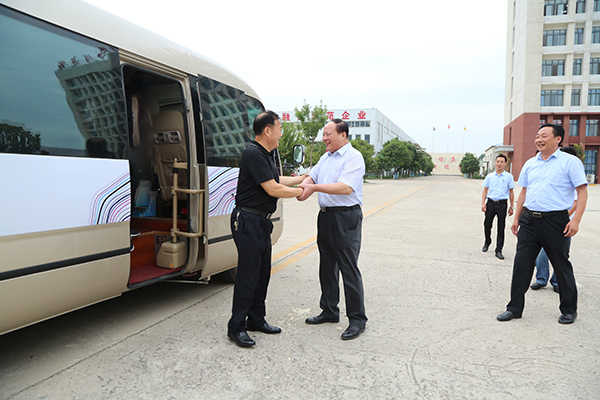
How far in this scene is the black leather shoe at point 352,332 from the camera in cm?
366

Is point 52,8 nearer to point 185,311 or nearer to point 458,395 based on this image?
point 185,311

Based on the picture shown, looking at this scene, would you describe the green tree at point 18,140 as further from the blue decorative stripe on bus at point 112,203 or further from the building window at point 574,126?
the building window at point 574,126

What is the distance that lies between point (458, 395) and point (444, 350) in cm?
72

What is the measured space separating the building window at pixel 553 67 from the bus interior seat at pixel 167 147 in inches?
2087

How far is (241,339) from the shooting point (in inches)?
137

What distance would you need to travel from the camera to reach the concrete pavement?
9.30 feet

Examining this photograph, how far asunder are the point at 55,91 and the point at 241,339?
238 cm

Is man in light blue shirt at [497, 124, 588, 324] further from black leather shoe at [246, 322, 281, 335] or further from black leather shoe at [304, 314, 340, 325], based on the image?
black leather shoe at [246, 322, 281, 335]

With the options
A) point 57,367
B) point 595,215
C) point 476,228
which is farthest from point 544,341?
point 595,215

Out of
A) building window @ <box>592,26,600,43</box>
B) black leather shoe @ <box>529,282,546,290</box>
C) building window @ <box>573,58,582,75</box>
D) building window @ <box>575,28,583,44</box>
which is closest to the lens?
black leather shoe @ <box>529,282,546,290</box>

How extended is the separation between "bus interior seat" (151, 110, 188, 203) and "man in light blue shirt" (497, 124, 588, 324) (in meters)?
3.80

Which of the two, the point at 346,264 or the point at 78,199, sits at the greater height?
the point at 78,199

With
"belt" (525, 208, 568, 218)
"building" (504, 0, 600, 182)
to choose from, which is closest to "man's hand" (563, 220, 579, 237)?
"belt" (525, 208, 568, 218)

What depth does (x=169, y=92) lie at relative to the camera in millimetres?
4773
